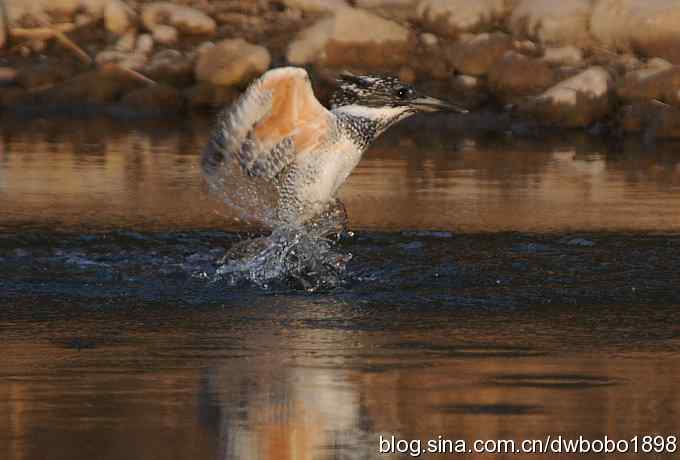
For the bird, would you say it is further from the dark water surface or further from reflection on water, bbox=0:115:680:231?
reflection on water, bbox=0:115:680:231

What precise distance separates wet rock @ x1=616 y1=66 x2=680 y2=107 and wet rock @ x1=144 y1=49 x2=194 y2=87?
5197 mm

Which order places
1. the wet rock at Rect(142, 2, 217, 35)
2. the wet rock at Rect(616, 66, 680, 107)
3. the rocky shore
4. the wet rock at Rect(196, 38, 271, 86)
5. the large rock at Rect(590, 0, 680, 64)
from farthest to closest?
the wet rock at Rect(142, 2, 217, 35), the wet rock at Rect(196, 38, 271, 86), the large rock at Rect(590, 0, 680, 64), the rocky shore, the wet rock at Rect(616, 66, 680, 107)

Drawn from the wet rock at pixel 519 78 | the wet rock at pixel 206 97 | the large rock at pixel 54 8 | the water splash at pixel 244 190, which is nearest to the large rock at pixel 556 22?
the wet rock at pixel 519 78

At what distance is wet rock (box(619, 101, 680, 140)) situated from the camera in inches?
780

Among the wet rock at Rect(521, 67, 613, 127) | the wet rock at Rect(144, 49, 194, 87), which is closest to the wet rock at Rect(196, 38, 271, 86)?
the wet rock at Rect(144, 49, 194, 87)

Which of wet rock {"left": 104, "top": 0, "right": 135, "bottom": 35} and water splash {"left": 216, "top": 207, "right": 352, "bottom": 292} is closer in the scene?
water splash {"left": 216, "top": 207, "right": 352, "bottom": 292}

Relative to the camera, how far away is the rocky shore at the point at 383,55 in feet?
67.8

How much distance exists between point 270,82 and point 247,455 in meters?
4.47

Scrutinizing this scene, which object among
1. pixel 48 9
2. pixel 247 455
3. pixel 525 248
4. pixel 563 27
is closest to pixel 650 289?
pixel 525 248

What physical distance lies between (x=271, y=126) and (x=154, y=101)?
11.1 m

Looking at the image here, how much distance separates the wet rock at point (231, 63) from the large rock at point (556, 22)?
10.1 ft

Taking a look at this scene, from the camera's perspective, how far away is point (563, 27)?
2273 cm

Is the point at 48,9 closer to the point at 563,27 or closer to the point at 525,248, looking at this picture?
the point at 563,27

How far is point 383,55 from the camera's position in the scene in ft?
74.1
